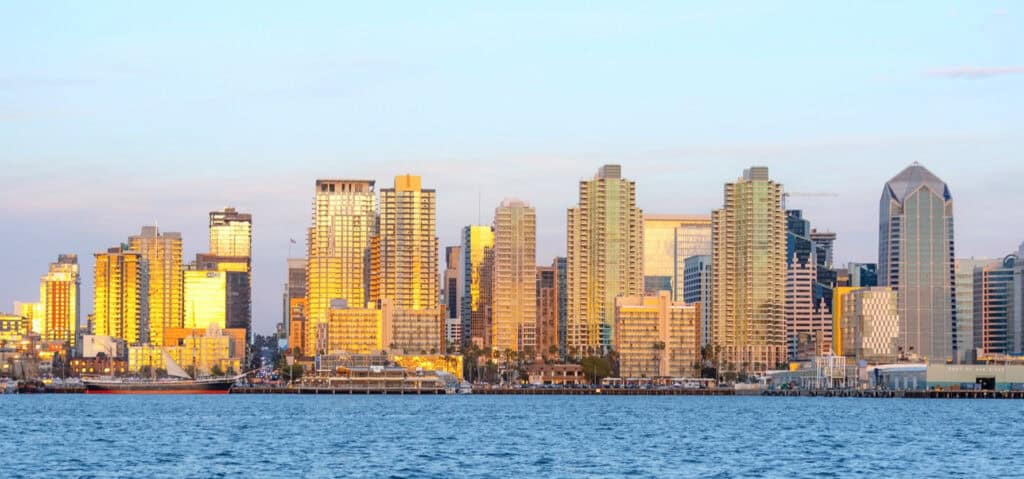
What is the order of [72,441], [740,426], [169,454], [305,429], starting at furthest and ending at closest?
[740,426] → [305,429] → [72,441] → [169,454]

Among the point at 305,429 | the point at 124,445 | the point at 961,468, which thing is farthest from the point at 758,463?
the point at 305,429

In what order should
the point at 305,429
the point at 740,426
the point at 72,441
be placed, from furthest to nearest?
the point at 740,426 → the point at 305,429 → the point at 72,441

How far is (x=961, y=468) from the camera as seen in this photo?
11650 centimetres

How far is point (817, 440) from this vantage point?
148875 mm

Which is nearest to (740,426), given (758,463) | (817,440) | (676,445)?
(817,440)

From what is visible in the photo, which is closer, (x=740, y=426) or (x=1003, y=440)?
(x=1003, y=440)

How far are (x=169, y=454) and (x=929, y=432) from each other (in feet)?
251

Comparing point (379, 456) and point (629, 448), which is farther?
point (629, 448)

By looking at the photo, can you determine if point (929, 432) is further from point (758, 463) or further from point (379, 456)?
point (379, 456)

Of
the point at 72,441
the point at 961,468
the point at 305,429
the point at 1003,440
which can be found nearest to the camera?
the point at 961,468

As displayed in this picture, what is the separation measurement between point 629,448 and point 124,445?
125 ft

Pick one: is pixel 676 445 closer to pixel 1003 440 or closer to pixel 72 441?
pixel 1003 440

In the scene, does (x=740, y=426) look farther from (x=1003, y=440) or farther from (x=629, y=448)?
(x=629, y=448)

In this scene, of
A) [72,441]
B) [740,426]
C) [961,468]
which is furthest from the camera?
[740,426]
